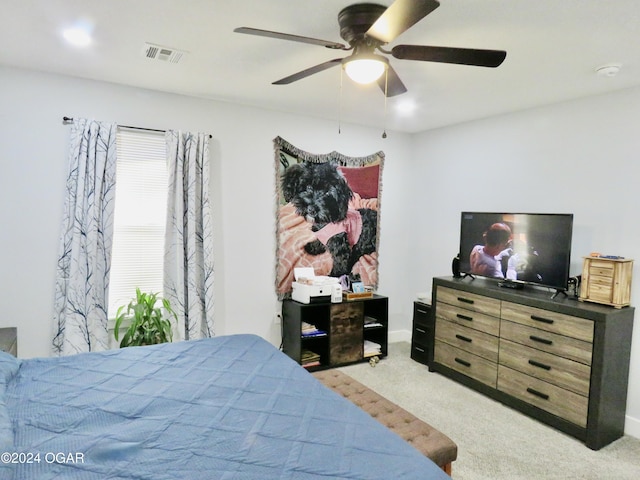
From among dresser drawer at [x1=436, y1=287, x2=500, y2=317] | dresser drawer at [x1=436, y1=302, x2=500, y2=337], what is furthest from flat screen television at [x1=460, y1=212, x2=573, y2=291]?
dresser drawer at [x1=436, y1=302, x2=500, y2=337]

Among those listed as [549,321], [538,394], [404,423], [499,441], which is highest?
[549,321]

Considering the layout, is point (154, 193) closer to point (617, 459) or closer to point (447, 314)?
point (447, 314)

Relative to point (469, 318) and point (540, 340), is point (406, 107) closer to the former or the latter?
point (469, 318)

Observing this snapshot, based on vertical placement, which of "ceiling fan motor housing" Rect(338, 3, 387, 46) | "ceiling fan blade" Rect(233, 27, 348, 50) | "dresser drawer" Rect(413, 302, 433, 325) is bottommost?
"dresser drawer" Rect(413, 302, 433, 325)

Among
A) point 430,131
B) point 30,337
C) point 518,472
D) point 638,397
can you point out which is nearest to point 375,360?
point 518,472

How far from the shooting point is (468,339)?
3604mm

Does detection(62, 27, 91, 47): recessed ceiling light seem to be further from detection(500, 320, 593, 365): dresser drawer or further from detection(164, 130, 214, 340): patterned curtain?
detection(500, 320, 593, 365): dresser drawer

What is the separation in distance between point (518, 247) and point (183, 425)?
2982 millimetres

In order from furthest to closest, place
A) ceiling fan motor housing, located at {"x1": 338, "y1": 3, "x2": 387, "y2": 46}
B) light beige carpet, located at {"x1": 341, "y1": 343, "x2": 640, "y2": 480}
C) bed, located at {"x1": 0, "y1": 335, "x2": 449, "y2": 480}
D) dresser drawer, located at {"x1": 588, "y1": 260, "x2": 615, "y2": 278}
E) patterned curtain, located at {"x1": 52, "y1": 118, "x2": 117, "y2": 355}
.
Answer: patterned curtain, located at {"x1": 52, "y1": 118, "x2": 117, "y2": 355} < dresser drawer, located at {"x1": 588, "y1": 260, "x2": 615, "y2": 278} < light beige carpet, located at {"x1": 341, "y1": 343, "x2": 640, "y2": 480} < ceiling fan motor housing, located at {"x1": 338, "y1": 3, "x2": 387, "y2": 46} < bed, located at {"x1": 0, "y1": 335, "x2": 449, "y2": 480}

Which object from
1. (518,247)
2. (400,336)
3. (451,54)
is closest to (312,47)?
(451,54)

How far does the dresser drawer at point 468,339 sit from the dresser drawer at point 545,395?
16cm

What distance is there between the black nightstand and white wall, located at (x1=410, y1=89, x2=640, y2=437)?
56 cm

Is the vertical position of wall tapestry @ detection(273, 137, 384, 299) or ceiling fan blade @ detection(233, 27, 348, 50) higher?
ceiling fan blade @ detection(233, 27, 348, 50)

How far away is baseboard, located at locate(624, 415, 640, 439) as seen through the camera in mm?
2877
